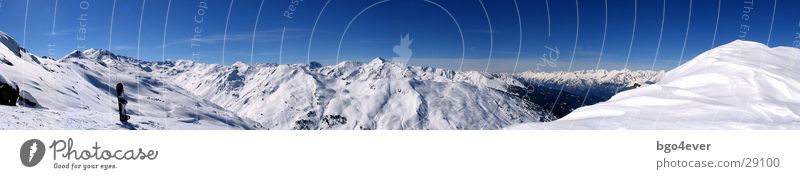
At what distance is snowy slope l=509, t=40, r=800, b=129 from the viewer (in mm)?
9766

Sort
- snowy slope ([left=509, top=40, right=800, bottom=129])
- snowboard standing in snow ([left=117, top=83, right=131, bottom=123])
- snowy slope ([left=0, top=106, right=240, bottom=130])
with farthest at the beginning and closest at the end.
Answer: snowboard standing in snow ([left=117, top=83, right=131, bottom=123])
snowy slope ([left=0, top=106, right=240, bottom=130])
snowy slope ([left=509, top=40, right=800, bottom=129])

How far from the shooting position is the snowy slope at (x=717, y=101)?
32.0 ft

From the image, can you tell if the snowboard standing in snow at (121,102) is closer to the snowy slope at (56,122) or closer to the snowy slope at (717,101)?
the snowy slope at (56,122)

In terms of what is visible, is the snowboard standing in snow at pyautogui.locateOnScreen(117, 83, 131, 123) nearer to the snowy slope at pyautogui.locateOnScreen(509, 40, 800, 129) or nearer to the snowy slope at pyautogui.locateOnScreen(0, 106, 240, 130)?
the snowy slope at pyautogui.locateOnScreen(0, 106, 240, 130)
